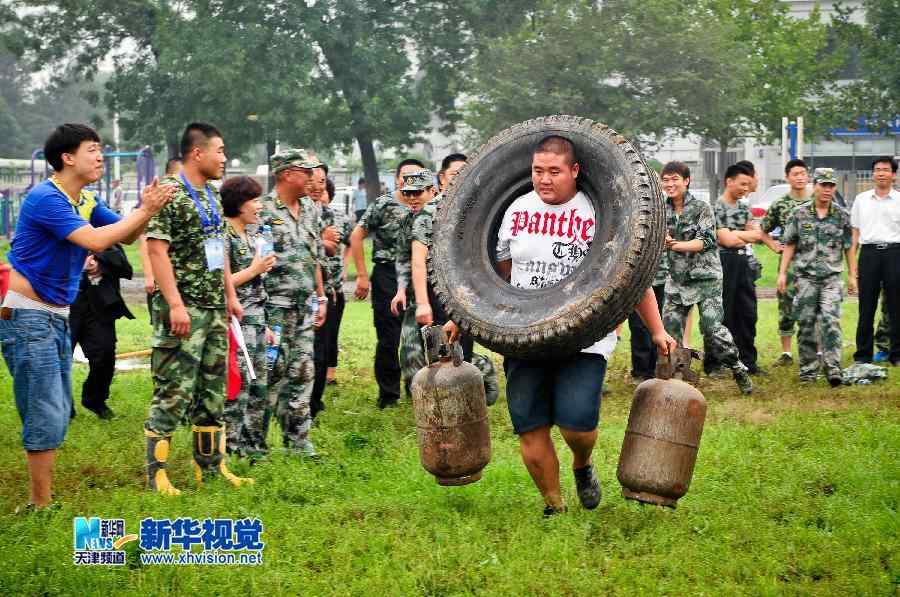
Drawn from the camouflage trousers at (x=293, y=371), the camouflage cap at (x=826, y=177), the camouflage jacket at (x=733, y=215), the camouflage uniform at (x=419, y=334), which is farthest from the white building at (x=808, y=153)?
the camouflage trousers at (x=293, y=371)

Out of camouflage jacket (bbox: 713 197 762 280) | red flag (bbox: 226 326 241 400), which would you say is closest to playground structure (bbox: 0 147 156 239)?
camouflage jacket (bbox: 713 197 762 280)

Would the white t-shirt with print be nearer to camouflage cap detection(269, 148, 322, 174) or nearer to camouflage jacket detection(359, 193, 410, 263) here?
camouflage cap detection(269, 148, 322, 174)

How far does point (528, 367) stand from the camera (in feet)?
19.4

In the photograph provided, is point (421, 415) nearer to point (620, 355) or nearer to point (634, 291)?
point (634, 291)

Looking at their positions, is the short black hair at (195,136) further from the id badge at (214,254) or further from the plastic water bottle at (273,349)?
the plastic water bottle at (273,349)

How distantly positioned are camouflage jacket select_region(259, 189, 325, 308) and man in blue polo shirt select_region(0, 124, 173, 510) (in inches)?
68.2

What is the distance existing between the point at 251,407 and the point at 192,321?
4.10 ft

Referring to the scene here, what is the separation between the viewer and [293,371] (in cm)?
779

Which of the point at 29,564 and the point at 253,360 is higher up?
the point at 253,360

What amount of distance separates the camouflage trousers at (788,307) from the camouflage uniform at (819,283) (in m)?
0.29

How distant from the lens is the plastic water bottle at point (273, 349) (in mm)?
7715

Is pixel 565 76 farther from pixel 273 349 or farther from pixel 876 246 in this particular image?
pixel 273 349

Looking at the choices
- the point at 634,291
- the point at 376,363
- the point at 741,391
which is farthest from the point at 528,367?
the point at 741,391

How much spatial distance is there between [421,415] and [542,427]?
61 centimetres
